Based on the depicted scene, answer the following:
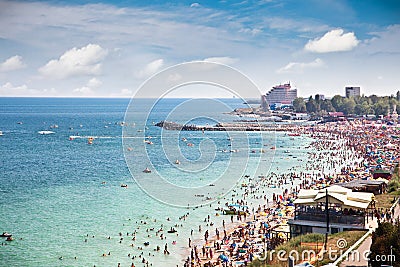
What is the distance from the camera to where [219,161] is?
52.3 m

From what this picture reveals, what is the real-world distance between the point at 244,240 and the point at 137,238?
5.79 metres

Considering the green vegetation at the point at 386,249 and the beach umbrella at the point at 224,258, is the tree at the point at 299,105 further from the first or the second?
the green vegetation at the point at 386,249

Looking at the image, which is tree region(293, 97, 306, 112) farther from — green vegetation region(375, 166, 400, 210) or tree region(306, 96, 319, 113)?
green vegetation region(375, 166, 400, 210)

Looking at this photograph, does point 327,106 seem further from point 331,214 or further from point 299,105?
point 331,214

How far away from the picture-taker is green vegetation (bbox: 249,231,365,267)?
12.7 metres

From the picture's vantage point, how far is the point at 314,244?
13930mm

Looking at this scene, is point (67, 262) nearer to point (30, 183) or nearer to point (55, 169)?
point (30, 183)

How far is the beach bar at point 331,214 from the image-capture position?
15.5 metres

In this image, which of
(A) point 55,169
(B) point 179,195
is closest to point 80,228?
(B) point 179,195

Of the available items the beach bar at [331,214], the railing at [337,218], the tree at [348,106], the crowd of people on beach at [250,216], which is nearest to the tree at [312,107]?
the tree at [348,106]

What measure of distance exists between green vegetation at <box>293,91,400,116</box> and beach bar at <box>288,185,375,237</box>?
88.2 m

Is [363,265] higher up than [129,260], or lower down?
higher up

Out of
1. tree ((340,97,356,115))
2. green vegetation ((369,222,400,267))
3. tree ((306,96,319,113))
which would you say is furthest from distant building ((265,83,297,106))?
green vegetation ((369,222,400,267))

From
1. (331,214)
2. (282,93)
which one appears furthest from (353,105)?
(331,214)
